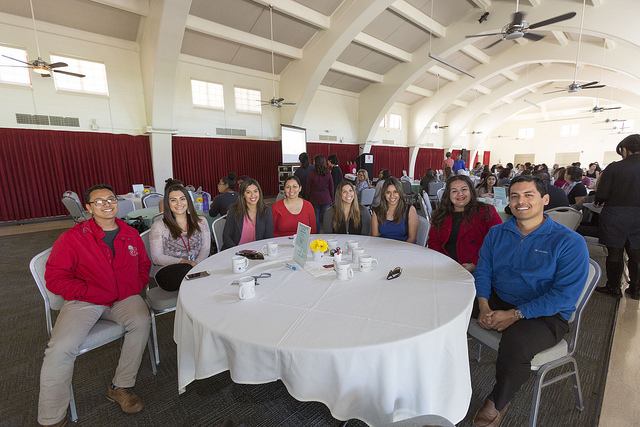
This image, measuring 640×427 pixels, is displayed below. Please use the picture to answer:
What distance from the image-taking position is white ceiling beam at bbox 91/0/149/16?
5.32 meters

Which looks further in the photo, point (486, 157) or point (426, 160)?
point (486, 157)

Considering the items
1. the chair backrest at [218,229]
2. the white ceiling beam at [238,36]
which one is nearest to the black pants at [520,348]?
the chair backrest at [218,229]

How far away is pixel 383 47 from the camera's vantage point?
8398 mm

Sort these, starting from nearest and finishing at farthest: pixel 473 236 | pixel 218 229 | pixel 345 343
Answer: pixel 345 343
pixel 473 236
pixel 218 229

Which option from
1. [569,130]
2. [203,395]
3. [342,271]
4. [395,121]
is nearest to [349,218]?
[342,271]

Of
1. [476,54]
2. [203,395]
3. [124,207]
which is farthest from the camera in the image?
[476,54]

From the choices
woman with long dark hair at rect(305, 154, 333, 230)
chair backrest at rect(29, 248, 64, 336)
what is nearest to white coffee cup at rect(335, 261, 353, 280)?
chair backrest at rect(29, 248, 64, 336)

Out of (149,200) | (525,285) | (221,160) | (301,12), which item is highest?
(301,12)

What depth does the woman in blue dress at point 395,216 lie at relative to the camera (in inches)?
96.0

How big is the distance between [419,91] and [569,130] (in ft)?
42.8

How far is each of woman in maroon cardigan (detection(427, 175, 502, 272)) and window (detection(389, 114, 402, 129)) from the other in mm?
12258

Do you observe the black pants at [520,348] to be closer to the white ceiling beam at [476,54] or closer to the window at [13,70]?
the window at [13,70]

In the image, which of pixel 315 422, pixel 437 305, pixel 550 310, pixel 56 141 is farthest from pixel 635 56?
pixel 56 141

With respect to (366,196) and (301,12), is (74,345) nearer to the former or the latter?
(366,196)
